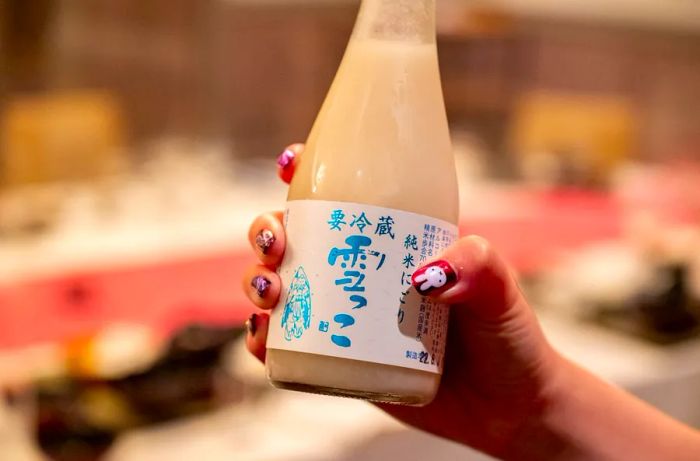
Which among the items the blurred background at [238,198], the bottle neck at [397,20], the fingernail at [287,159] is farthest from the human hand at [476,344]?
the blurred background at [238,198]

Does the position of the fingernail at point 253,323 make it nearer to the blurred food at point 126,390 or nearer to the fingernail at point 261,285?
the fingernail at point 261,285

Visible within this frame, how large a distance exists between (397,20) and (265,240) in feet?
0.62

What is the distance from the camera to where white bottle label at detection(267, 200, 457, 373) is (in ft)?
1.86

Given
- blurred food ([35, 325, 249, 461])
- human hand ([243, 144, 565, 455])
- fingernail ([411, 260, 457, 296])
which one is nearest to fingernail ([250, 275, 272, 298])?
human hand ([243, 144, 565, 455])

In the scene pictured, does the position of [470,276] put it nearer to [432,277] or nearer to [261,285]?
[432,277]

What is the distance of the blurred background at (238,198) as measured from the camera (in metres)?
1.31

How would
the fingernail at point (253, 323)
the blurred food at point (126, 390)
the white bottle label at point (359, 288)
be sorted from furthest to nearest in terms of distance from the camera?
the blurred food at point (126, 390) < the fingernail at point (253, 323) < the white bottle label at point (359, 288)

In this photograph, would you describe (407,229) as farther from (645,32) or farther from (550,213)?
(645,32)

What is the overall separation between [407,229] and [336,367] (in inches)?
4.1

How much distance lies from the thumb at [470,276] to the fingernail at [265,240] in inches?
4.3

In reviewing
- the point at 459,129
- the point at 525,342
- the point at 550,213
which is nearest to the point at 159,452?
the point at 525,342

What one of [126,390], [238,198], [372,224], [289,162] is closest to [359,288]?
[372,224]

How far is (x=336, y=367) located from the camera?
0.57 meters

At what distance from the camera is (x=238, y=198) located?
235 cm
